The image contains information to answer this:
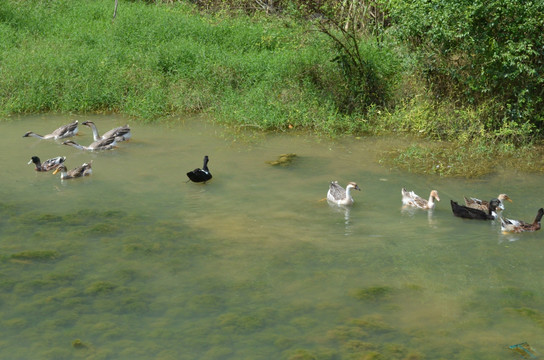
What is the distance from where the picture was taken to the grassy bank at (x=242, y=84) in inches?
540

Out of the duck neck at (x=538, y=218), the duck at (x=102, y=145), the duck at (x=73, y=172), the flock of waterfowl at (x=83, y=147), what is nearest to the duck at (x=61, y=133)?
the flock of waterfowl at (x=83, y=147)

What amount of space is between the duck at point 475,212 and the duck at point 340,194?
4.81 feet

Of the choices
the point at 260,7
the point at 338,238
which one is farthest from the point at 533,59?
the point at 260,7

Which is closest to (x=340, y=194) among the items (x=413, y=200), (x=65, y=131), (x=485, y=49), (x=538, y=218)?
(x=413, y=200)

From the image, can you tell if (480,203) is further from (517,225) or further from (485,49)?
(485,49)

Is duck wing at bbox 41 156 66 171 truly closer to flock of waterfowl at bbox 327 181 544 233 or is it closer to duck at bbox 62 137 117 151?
duck at bbox 62 137 117 151

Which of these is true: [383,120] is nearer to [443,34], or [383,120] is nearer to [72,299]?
[443,34]

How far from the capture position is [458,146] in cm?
1359

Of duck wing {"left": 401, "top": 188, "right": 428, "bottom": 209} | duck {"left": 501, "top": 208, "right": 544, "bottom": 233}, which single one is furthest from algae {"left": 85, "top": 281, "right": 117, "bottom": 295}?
duck {"left": 501, "top": 208, "right": 544, "bottom": 233}

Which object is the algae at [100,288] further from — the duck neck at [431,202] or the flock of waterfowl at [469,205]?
the duck neck at [431,202]

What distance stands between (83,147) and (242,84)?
442 centimetres

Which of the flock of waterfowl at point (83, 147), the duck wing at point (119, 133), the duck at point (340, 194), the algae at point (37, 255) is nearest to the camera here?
the algae at point (37, 255)

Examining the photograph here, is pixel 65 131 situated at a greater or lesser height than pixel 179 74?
lesser

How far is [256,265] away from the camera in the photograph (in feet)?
28.5
